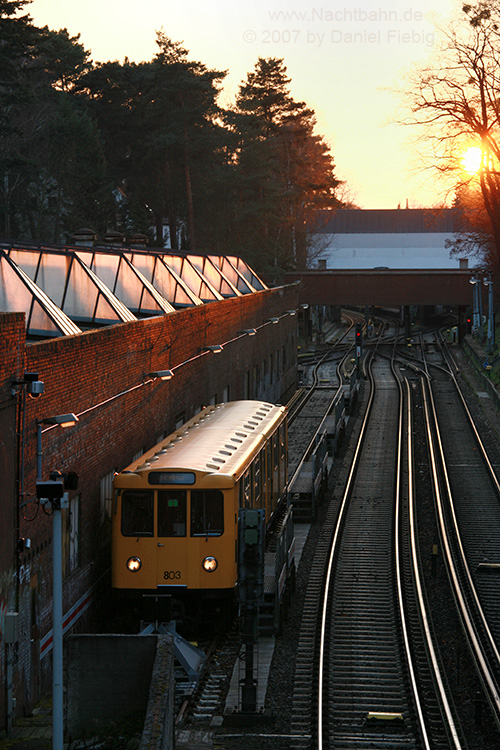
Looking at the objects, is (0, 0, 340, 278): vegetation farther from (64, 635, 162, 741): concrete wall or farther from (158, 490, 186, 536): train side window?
(64, 635, 162, 741): concrete wall

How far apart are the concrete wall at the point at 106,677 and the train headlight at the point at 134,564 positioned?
304 cm

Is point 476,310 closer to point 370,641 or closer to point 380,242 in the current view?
point 380,242

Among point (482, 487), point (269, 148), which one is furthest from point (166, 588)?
point (269, 148)

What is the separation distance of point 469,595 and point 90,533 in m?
7.09

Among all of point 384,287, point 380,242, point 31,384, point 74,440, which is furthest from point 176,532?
point 380,242

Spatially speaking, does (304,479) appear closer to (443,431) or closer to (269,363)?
(443,431)

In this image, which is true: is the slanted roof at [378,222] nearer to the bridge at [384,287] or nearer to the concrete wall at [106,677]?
the bridge at [384,287]

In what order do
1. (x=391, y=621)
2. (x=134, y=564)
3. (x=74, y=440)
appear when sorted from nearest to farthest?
1. (x=134, y=564)
2. (x=74, y=440)
3. (x=391, y=621)

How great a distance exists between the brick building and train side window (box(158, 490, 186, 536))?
1.31m

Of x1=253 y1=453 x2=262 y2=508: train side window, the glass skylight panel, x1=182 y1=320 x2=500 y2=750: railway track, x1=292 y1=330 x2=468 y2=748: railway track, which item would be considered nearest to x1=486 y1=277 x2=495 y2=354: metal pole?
the glass skylight panel

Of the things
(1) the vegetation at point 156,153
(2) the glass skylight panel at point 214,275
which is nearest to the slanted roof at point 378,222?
(1) the vegetation at point 156,153

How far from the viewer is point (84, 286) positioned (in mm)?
20141

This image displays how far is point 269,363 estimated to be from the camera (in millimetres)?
41562

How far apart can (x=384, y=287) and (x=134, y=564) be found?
55971mm
